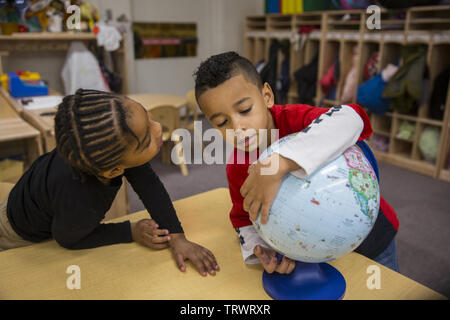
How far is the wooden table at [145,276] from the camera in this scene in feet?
3.12

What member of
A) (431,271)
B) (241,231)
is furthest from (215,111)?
(431,271)

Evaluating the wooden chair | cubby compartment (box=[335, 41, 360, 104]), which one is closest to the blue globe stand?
the wooden chair

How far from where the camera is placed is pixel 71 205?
1047 mm

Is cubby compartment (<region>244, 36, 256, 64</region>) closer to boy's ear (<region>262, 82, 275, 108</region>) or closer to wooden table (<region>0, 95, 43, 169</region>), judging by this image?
wooden table (<region>0, 95, 43, 169</region>)

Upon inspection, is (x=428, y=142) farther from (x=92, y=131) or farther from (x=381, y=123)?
(x=92, y=131)

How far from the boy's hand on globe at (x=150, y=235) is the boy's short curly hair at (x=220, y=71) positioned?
1.41 feet

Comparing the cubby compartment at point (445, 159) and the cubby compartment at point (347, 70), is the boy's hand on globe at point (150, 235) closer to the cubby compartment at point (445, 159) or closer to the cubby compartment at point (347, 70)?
the cubby compartment at point (445, 159)

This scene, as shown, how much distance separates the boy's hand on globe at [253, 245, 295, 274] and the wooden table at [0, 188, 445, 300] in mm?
55

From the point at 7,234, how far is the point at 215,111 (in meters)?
0.81

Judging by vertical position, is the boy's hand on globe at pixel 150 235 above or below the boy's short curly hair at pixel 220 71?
below

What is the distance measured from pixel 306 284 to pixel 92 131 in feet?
2.13

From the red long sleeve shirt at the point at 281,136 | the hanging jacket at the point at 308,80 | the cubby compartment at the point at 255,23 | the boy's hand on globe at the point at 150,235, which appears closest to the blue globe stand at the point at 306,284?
the red long sleeve shirt at the point at 281,136

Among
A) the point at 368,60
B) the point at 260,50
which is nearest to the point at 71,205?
the point at 368,60

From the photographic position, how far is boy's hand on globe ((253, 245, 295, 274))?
98cm
